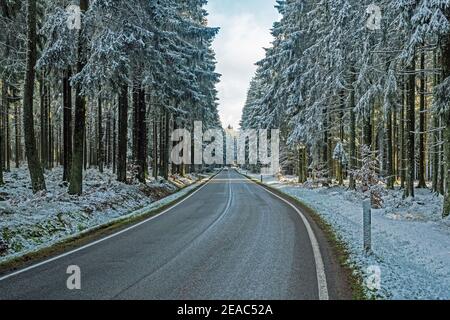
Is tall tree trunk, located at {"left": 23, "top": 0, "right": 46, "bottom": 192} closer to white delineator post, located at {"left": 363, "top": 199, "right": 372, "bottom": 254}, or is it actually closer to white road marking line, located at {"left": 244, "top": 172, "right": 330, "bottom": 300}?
white road marking line, located at {"left": 244, "top": 172, "right": 330, "bottom": 300}

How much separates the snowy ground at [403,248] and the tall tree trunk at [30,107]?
36.6ft

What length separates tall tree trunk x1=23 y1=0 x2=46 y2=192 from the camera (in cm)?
1468

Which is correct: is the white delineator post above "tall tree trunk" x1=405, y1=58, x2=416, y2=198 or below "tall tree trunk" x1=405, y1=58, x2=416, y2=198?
below

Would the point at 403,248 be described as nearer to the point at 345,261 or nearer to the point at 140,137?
the point at 345,261

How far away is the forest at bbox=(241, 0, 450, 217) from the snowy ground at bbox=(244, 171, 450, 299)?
1.71m

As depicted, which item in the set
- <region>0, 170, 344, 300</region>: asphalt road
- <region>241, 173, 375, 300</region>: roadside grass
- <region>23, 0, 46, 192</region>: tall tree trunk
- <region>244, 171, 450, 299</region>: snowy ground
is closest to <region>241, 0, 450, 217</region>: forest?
<region>244, 171, 450, 299</region>: snowy ground

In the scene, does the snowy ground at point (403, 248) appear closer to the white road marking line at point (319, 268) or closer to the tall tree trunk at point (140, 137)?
the white road marking line at point (319, 268)

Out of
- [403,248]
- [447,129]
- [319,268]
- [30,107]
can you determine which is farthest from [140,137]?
[319,268]

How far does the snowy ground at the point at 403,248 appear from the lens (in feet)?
20.6

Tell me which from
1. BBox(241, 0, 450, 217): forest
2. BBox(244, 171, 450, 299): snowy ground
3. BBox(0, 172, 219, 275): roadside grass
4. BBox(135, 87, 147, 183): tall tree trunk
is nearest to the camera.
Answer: BBox(244, 171, 450, 299): snowy ground

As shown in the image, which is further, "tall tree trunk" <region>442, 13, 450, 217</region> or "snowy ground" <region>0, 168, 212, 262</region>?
"tall tree trunk" <region>442, 13, 450, 217</region>

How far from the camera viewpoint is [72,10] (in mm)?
15828

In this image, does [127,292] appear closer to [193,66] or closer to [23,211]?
[23,211]

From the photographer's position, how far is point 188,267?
7379mm
